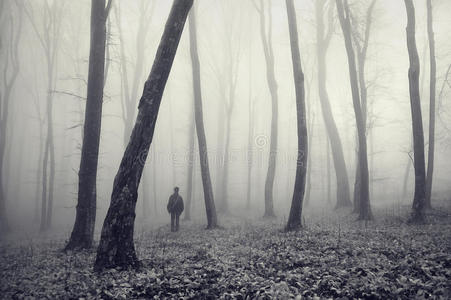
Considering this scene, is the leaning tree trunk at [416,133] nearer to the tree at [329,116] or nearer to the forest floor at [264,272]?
the forest floor at [264,272]

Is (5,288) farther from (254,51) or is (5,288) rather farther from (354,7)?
(254,51)

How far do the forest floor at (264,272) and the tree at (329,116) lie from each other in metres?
9.28

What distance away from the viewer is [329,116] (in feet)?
61.3

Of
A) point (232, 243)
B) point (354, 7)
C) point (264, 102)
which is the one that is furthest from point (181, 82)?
point (232, 243)

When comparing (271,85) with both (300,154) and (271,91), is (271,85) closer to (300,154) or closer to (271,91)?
(271,91)

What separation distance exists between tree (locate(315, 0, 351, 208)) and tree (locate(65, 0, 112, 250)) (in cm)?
1428

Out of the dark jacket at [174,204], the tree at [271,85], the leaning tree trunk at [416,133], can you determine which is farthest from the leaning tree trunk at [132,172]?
the tree at [271,85]

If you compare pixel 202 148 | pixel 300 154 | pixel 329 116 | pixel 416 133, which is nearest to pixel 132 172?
pixel 300 154

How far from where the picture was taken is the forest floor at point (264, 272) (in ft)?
13.7

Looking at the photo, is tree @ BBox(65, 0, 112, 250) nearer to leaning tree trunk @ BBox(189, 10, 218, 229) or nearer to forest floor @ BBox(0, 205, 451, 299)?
forest floor @ BBox(0, 205, 451, 299)

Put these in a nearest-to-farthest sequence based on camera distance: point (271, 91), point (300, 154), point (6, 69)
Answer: point (300, 154) < point (271, 91) < point (6, 69)

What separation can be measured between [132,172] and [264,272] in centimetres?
327

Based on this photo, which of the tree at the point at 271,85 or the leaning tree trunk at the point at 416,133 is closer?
the leaning tree trunk at the point at 416,133

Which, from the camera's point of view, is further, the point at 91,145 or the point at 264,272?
the point at 91,145
